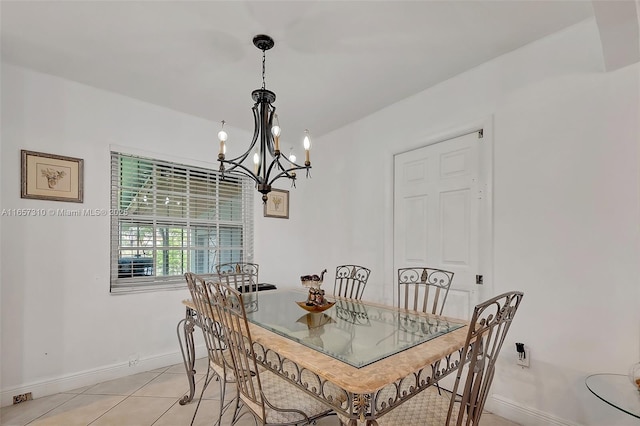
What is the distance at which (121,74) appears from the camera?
2.44m

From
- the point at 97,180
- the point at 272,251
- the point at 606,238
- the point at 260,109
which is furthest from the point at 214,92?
the point at 606,238

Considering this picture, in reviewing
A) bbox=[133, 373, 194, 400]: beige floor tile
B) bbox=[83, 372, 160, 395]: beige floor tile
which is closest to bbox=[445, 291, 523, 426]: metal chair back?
bbox=[133, 373, 194, 400]: beige floor tile

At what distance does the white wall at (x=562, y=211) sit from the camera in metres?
1.67

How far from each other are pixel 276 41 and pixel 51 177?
2.12 m

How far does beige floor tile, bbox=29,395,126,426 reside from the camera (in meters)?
2.00

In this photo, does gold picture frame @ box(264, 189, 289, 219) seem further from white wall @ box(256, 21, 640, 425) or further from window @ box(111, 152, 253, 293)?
white wall @ box(256, 21, 640, 425)

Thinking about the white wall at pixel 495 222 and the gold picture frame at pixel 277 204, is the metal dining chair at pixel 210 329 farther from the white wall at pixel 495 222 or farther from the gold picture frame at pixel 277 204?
the gold picture frame at pixel 277 204

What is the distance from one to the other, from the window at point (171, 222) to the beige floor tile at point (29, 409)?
0.88 metres

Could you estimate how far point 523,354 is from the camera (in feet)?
6.47

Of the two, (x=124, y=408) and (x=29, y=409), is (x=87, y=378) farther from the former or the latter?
(x=124, y=408)

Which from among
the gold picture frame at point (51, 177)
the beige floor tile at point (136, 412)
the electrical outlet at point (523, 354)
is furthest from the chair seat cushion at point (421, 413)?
the gold picture frame at point (51, 177)

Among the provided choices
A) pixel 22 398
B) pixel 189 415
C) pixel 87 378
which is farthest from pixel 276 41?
pixel 22 398

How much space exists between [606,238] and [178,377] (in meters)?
3.35

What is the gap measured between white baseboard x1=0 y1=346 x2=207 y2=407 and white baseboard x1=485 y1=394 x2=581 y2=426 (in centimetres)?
279
